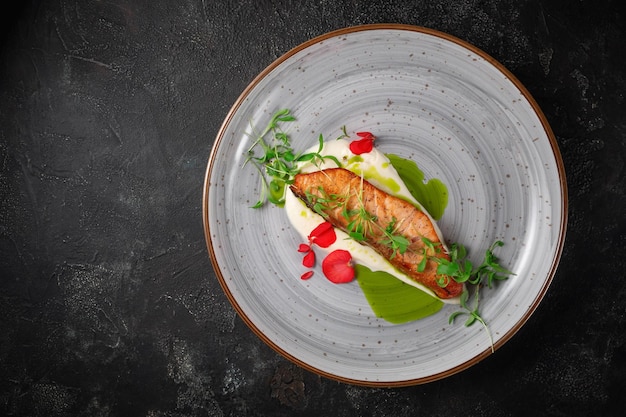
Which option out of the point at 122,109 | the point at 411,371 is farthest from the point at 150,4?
the point at 411,371

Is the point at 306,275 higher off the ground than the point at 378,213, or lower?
lower

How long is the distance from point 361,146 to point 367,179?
0.49 feet

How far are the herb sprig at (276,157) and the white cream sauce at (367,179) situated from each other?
1.4 inches

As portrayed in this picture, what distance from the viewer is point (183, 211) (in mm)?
2730

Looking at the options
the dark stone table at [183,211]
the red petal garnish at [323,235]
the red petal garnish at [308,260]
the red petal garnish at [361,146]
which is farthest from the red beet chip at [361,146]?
the dark stone table at [183,211]

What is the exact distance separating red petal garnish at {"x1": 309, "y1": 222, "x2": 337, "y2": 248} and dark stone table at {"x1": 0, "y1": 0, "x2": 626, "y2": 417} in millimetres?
578

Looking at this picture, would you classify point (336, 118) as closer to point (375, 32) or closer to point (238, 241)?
point (375, 32)

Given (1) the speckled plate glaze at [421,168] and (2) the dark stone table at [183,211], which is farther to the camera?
(2) the dark stone table at [183,211]

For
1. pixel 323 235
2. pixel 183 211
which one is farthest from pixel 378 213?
pixel 183 211

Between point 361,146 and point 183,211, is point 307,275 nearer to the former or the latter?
point 361,146

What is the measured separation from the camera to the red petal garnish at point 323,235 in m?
2.43

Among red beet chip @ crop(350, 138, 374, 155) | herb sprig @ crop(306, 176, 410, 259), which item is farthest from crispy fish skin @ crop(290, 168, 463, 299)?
red beet chip @ crop(350, 138, 374, 155)

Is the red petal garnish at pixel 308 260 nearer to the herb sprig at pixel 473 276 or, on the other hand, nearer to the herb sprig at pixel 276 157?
the herb sprig at pixel 276 157

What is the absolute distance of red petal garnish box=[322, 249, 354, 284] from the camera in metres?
2.44
